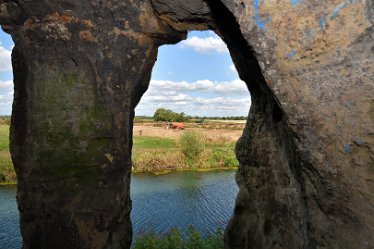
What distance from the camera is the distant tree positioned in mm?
72500

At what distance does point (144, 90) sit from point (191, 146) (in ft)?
66.4

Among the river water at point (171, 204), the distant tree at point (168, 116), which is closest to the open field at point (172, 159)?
the river water at point (171, 204)

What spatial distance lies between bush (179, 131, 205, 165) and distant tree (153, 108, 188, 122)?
47.3 meters

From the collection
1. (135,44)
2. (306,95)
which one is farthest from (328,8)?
(135,44)

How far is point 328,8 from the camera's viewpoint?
3045 millimetres

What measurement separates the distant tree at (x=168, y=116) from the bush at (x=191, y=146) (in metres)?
47.3

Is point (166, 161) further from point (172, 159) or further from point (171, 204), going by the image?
point (171, 204)

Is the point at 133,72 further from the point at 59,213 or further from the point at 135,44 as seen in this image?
the point at 59,213

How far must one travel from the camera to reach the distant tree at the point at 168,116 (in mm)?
72500

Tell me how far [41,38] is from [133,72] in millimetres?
925

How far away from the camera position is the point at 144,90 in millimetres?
4273

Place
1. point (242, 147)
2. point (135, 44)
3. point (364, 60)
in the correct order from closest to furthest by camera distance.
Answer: point (364, 60) → point (135, 44) → point (242, 147)

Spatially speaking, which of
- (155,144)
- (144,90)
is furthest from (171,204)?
(155,144)

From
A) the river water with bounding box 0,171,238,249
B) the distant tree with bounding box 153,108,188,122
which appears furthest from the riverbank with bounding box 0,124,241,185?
the distant tree with bounding box 153,108,188,122
